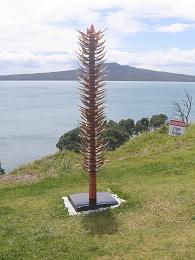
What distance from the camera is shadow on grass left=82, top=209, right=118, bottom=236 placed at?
469 inches

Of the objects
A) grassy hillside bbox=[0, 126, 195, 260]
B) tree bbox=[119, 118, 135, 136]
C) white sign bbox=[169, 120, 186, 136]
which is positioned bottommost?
tree bbox=[119, 118, 135, 136]

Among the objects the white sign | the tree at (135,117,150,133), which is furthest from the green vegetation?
the white sign

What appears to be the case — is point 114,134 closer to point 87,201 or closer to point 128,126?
point 128,126

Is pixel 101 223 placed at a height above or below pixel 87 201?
below

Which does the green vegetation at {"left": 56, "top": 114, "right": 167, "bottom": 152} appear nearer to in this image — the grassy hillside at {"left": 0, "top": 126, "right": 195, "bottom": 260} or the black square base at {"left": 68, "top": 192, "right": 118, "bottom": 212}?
the grassy hillside at {"left": 0, "top": 126, "right": 195, "bottom": 260}

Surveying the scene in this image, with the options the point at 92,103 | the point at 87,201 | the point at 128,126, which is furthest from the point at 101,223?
the point at 128,126

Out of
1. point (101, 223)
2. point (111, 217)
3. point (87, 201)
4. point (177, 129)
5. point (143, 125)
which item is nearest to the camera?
point (101, 223)

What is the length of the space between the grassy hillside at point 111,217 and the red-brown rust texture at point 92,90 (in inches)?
59.4

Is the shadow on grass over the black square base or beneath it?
beneath

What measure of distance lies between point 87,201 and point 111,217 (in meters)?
1.34

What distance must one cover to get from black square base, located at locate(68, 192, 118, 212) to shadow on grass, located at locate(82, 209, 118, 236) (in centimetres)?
43

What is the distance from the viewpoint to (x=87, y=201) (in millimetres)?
14023

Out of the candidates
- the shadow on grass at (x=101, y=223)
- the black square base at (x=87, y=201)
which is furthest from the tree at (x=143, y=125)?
the shadow on grass at (x=101, y=223)

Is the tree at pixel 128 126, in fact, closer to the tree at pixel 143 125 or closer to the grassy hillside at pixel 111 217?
the tree at pixel 143 125
